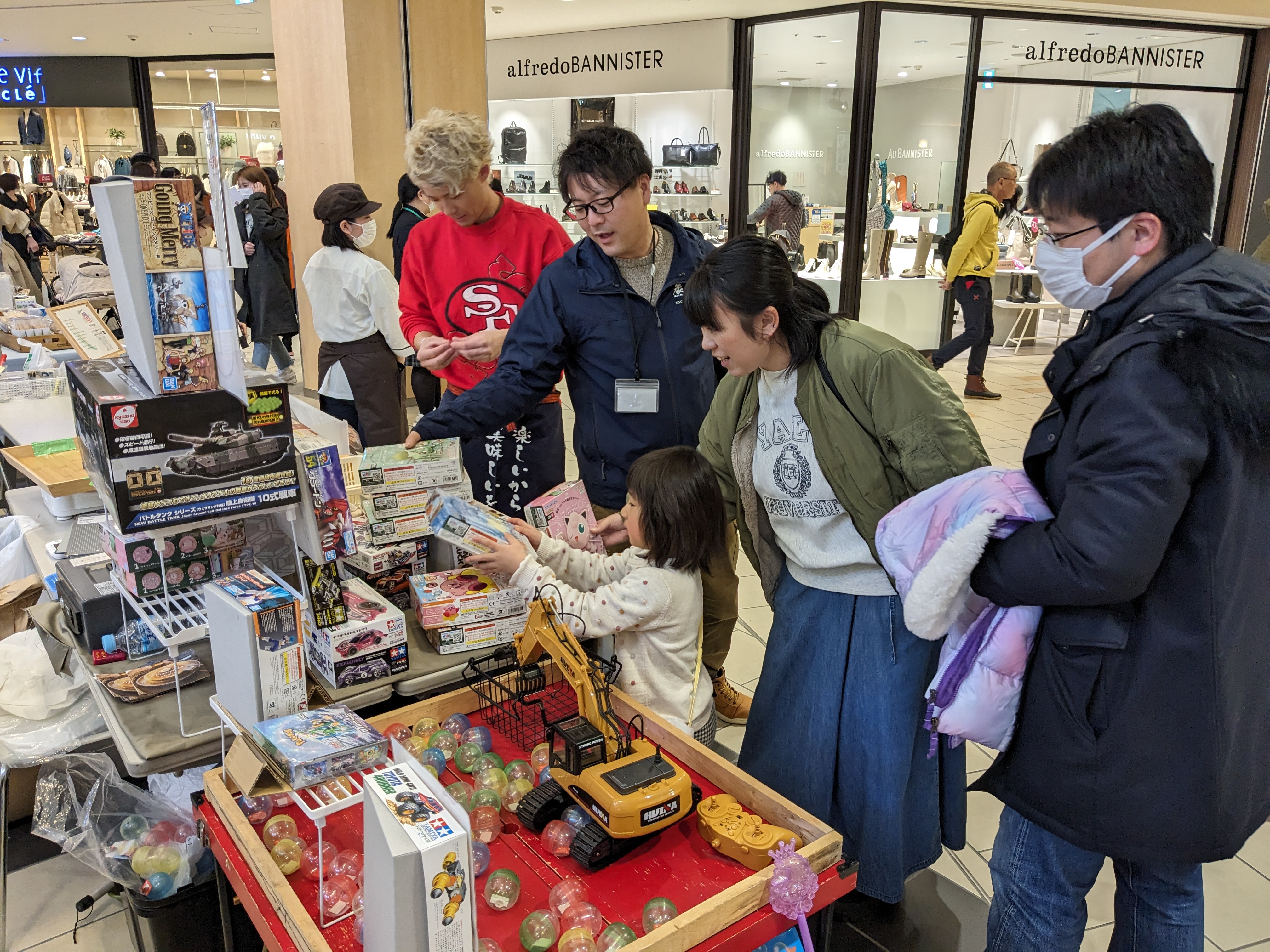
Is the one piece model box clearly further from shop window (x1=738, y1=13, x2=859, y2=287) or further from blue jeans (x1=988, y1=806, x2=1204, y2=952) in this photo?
shop window (x1=738, y1=13, x2=859, y2=287)

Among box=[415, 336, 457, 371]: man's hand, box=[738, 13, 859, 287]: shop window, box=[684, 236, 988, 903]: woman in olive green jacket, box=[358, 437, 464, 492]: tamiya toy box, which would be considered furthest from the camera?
box=[738, 13, 859, 287]: shop window

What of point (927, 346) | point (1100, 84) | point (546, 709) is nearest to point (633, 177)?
point (546, 709)

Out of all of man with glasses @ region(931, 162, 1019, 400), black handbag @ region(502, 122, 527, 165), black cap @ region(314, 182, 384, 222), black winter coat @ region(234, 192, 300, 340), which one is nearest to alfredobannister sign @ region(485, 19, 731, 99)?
black handbag @ region(502, 122, 527, 165)

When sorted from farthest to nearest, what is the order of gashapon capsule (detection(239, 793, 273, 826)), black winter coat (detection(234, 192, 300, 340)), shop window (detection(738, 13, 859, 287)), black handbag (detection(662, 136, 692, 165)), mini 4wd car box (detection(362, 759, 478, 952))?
black handbag (detection(662, 136, 692, 165)) → shop window (detection(738, 13, 859, 287)) → black winter coat (detection(234, 192, 300, 340)) → gashapon capsule (detection(239, 793, 273, 826)) → mini 4wd car box (detection(362, 759, 478, 952))

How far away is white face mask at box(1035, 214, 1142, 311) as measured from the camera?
1.29 m

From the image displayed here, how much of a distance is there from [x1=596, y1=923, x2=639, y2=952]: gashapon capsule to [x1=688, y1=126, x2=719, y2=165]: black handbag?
946cm

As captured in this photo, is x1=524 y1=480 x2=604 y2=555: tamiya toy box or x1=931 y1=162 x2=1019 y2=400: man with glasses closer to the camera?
x1=524 y1=480 x2=604 y2=555: tamiya toy box

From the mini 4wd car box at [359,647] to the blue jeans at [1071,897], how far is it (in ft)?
3.88

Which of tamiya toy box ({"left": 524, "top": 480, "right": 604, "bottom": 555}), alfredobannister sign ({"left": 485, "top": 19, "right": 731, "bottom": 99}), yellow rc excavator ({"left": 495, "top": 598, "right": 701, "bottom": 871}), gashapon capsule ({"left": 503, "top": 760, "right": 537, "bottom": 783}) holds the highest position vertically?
alfredobannister sign ({"left": 485, "top": 19, "right": 731, "bottom": 99})

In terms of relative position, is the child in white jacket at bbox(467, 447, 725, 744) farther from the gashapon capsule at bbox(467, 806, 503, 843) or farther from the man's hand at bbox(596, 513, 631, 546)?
the gashapon capsule at bbox(467, 806, 503, 843)

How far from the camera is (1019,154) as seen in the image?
387 inches

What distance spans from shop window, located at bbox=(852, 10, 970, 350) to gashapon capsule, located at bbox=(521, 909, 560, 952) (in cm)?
886

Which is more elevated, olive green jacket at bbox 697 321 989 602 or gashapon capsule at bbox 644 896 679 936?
olive green jacket at bbox 697 321 989 602

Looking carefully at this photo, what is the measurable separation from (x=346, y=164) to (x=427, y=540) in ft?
15.3
